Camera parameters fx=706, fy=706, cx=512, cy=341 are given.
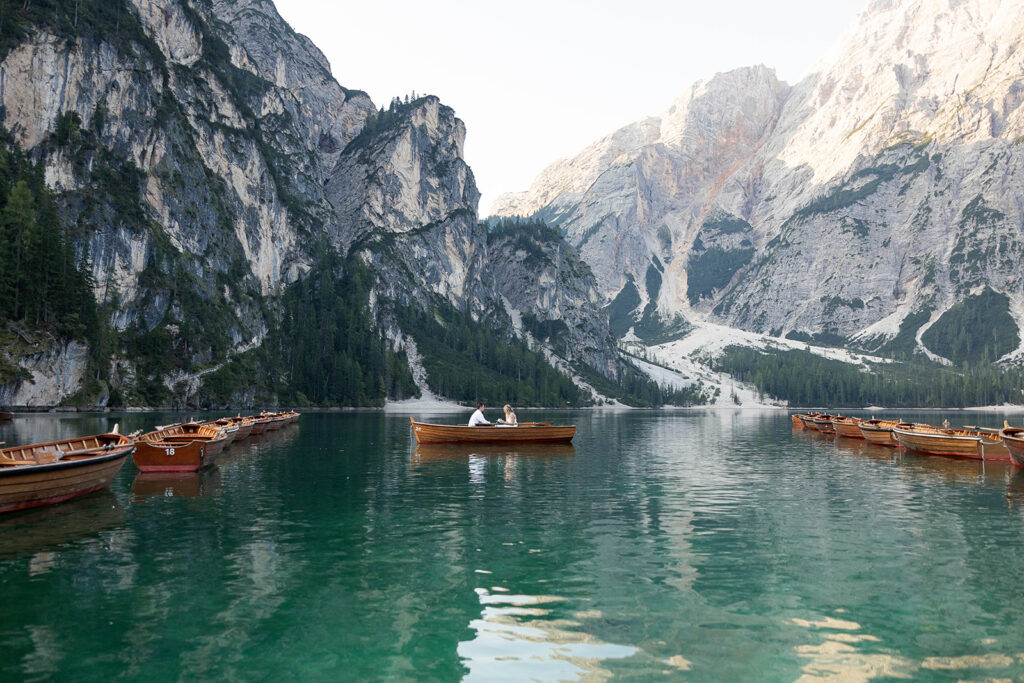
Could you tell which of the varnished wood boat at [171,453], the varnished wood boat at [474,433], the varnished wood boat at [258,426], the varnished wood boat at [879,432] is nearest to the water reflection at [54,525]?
the varnished wood boat at [171,453]

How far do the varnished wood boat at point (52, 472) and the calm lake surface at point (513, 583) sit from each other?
37.5 inches

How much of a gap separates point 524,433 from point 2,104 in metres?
169

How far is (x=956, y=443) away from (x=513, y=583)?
5951 cm

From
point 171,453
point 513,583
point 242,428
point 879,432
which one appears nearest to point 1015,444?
point 879,432

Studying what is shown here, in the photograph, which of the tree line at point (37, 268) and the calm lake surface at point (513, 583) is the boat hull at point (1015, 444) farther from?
the tree line at point (37, 268)

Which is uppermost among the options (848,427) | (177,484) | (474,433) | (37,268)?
(37,268)

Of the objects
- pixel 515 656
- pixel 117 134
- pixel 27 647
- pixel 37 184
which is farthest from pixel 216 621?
pixel 117 134

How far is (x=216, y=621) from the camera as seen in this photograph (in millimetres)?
18406

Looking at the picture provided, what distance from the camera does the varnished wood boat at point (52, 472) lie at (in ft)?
108

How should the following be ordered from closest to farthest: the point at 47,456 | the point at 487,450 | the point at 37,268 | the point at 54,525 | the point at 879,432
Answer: the point at 54,525 → the point at 47,456 → the point at 487,450 → the point at 879,432 → the point at 37,268

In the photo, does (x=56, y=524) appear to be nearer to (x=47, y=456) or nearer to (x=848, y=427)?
(x=47, y=456)

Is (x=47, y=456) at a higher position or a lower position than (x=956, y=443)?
higher

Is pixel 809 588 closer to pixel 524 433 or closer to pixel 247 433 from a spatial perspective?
pixel 524 433

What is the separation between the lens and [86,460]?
3659 centimetres
